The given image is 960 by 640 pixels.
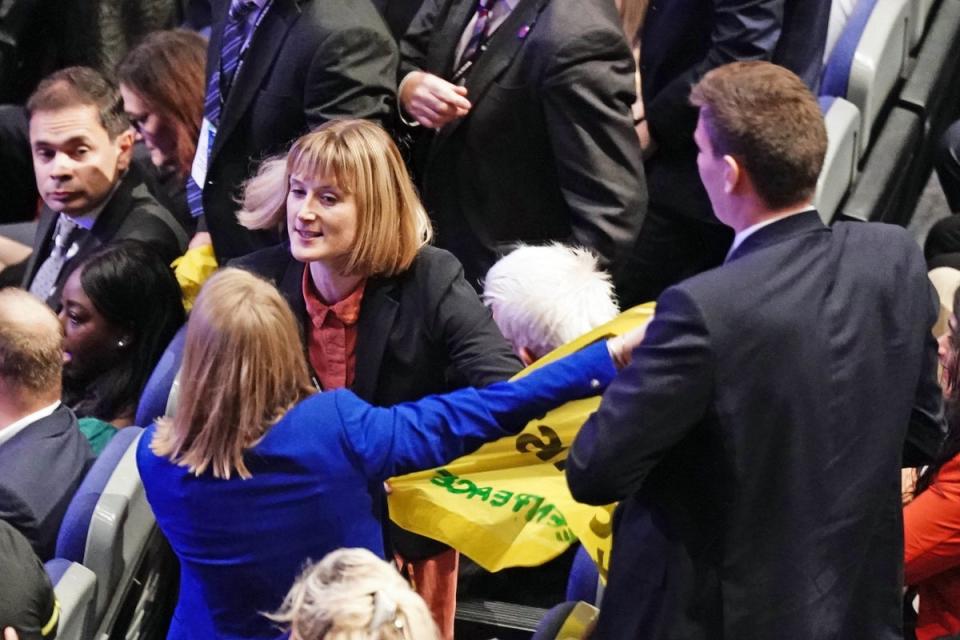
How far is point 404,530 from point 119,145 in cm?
146

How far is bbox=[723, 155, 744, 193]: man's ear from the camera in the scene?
2.12 meters

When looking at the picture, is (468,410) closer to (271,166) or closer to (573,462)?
(573,462)

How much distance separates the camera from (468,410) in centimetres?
243

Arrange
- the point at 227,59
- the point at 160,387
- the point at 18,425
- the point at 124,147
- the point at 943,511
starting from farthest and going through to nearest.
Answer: the point at 124,147 → the point at 227,59 → the point at 160,387 → the point at 18,425 → the point at 943,511

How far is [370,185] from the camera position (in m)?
2.76

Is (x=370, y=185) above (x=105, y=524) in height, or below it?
above

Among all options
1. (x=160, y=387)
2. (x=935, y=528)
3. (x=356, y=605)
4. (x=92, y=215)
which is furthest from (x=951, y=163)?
(x=356, y=605)

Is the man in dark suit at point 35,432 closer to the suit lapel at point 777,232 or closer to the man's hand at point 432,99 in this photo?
the man's hand at point 432,99

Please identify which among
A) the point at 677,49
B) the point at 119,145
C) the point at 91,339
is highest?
the point at 677,49

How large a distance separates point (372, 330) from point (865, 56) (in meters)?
1.61

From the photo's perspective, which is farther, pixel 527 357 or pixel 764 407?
pixel 527 357

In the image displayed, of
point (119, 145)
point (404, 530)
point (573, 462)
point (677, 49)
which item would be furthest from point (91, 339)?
point (573, 462)

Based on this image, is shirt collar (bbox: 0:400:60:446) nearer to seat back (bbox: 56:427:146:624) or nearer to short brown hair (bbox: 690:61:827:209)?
seat back (bbox: 56:427:146:624)

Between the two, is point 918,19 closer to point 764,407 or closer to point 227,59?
point 227,59
